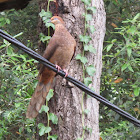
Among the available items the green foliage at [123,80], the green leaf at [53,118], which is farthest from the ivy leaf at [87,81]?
the green foliage at [123,80]

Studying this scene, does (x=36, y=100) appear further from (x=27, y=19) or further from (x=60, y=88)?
(x=27, y=19)

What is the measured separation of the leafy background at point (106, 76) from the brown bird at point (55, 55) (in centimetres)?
85

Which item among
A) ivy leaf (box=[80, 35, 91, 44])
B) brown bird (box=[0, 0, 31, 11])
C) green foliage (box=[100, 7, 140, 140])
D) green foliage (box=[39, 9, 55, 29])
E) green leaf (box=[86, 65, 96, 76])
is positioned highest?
brown bird (box=[0, 0, 31, 11])

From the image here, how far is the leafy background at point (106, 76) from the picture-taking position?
14.5ft

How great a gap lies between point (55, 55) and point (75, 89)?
420mm

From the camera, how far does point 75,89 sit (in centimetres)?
327

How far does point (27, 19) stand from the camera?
5.68m

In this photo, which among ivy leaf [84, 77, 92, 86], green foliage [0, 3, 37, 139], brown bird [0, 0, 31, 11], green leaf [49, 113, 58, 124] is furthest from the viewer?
green foliage [0, 3, 37, 139]

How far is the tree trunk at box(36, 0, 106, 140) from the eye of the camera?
3.19 metres

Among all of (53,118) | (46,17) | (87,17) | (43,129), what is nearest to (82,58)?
(87,17)

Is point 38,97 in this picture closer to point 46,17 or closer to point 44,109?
point 44,109

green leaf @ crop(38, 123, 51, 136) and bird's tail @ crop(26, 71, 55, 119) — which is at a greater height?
bird's tail @ crop(26, 71, 55, 119)

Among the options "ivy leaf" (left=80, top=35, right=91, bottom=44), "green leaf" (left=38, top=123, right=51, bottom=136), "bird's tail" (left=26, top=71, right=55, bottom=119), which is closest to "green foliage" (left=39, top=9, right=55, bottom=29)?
"ivy leaf" (left=80, top=35, right=91, bottom=44)

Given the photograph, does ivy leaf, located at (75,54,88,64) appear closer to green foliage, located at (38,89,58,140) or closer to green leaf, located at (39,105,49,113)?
green foliage, located at (38,89,58,140)
